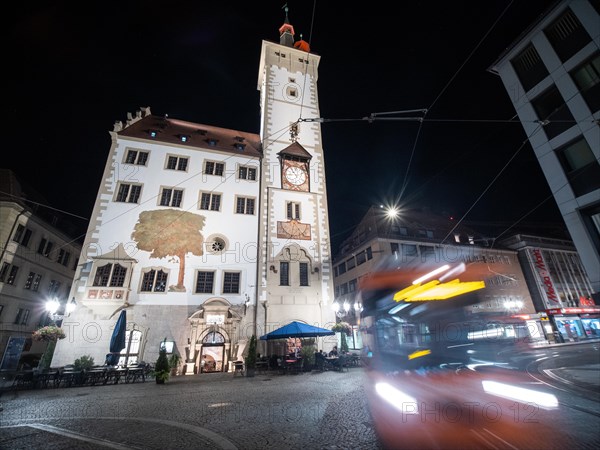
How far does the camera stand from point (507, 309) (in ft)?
114

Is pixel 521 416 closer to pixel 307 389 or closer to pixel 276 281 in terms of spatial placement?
pixel 307 389

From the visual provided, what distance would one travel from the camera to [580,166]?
13891 mm

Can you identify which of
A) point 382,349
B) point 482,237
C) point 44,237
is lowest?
point 382,349

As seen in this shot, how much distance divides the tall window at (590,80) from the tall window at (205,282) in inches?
916

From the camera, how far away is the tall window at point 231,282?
62.2ft

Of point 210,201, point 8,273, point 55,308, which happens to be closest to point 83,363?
point 55,308

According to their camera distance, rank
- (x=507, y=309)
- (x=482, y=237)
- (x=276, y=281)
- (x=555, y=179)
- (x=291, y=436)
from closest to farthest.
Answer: (x=291, y=436) → (x=555, y=179) → (x=276, y=281) → (x=507, y=309) → (x=482, y=237)

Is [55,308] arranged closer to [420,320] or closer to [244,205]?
[244,205]

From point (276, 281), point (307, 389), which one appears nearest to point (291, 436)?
point (307, 389)

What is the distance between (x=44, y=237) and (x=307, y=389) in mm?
31381

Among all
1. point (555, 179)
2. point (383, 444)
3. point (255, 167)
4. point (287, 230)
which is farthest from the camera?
point (255, 167)

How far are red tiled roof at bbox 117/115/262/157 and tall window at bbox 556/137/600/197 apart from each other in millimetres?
20189

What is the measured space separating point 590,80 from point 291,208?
1844 centimetres

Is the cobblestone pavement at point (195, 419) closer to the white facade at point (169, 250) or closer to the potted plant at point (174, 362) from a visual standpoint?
the potted plant at point (174, 362)
